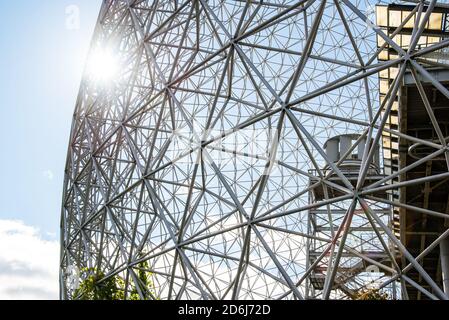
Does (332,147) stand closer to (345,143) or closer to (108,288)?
(345,143)

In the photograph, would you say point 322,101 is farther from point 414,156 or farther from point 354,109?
point 414,156

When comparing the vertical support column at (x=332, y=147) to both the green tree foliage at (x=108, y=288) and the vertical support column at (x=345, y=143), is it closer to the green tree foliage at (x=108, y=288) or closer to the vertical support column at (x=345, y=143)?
the vertical support column at (x=345, y=143)

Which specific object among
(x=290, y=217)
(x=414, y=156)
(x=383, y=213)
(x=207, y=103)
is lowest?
(x=414, y=156)

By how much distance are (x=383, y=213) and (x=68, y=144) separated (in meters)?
13.9

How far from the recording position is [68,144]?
96.2 ft

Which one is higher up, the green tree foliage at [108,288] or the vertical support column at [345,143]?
the vertical support column at [345,143]

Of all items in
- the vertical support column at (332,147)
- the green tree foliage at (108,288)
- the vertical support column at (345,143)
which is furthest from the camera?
the vertical support column at (332,147)

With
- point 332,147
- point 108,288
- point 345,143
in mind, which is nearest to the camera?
point 108,288

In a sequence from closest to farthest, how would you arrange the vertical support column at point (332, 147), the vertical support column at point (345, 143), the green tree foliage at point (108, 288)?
the green tree foliage at point (108, 288)
the vertical support column at point (345, 143)
the vertical support column at point (332, 147)

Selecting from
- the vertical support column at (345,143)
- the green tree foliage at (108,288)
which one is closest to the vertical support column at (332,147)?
the vertical support column at (345,143)

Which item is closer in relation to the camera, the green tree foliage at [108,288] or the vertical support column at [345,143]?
the green tree foliage at [108,288]

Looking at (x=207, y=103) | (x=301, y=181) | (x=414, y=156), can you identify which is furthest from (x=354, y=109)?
(x=414, y=156)

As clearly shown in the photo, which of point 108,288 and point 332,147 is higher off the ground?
point 332,147

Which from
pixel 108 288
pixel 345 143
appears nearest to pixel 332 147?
pixel 345 143
